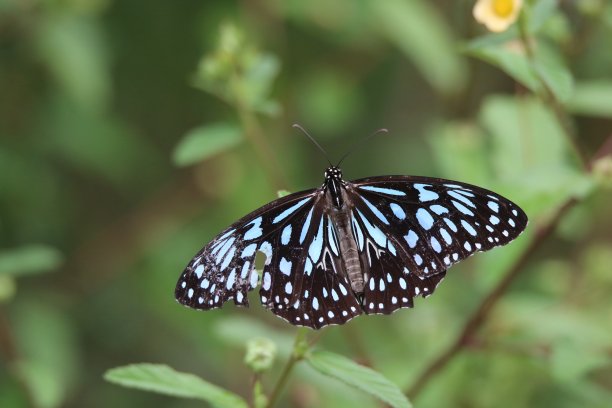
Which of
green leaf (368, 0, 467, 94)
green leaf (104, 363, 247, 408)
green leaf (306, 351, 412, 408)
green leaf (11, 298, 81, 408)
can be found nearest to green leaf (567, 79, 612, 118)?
green leaf (368, 0, 467, 94)

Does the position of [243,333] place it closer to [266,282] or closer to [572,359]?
[266,282]

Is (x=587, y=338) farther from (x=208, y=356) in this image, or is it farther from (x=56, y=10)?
(x=56, y=10)

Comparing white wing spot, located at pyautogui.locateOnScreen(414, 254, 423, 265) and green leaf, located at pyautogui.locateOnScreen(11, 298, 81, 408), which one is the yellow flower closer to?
white wing spot, located at pyautogui.locateOnScreen(414, 254, 423, 265)

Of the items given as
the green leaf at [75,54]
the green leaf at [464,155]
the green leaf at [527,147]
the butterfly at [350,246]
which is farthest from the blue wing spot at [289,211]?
the green leaf at [75,54]

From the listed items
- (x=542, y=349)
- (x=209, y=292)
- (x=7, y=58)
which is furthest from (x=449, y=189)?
(x=7, y=58)

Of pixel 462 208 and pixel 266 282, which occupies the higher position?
pixel 462 208

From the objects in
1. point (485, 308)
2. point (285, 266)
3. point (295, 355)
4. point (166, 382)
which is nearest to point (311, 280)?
point (285, 266)
